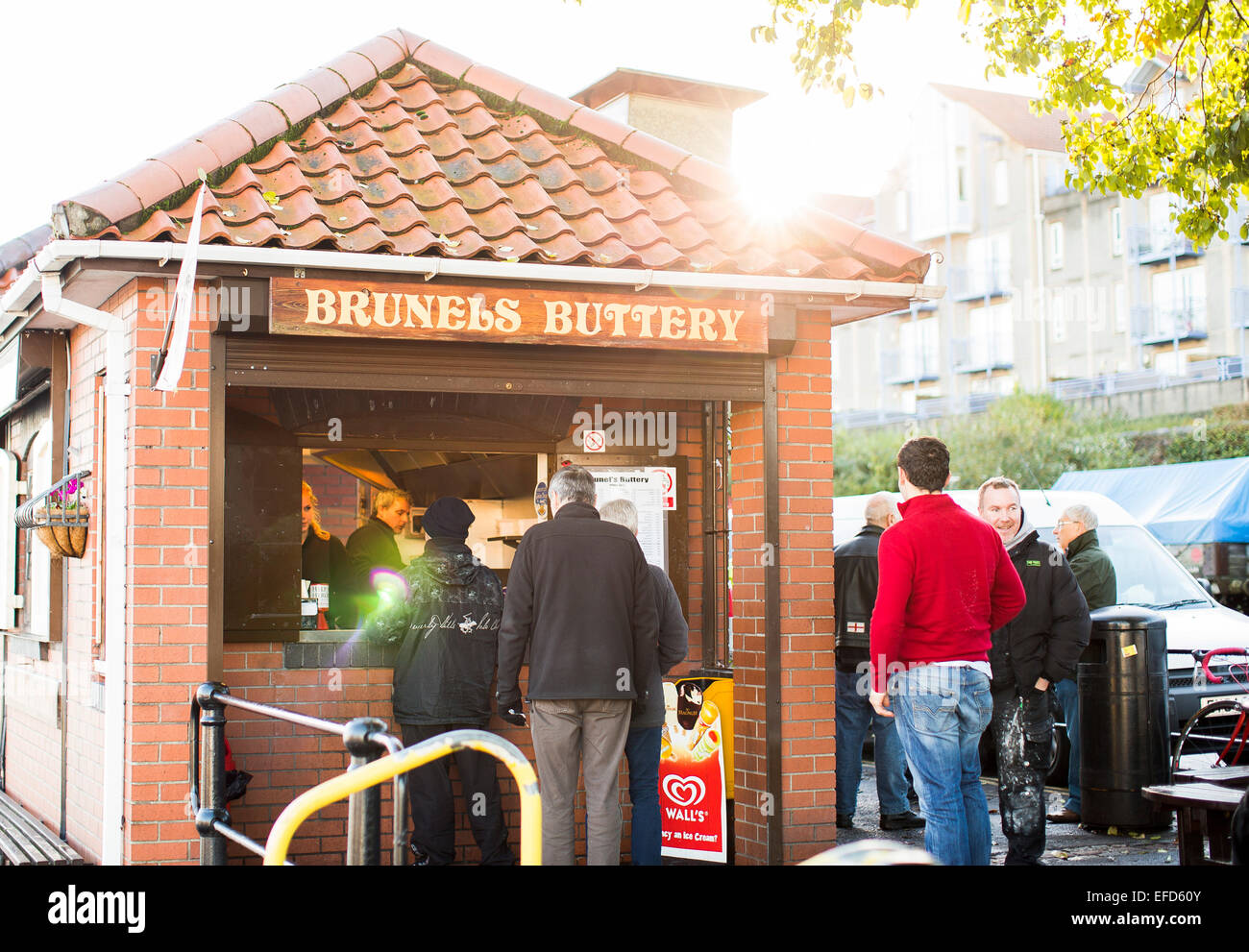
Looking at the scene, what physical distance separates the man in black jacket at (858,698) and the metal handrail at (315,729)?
4.21 meters

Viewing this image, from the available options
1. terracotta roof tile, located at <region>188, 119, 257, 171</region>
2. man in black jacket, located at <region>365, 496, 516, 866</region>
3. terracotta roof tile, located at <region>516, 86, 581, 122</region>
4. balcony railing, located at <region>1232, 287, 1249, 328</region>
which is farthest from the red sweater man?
balcony railing, located at <region>1232, 287, 1249, 328</region>

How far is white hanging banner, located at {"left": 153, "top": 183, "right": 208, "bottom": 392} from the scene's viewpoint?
5.27 m

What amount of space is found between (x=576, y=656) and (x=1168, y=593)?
24.7ft

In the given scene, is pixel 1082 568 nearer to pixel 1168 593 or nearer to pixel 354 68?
pixel 1168 593

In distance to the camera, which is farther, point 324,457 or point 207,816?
point 324,457

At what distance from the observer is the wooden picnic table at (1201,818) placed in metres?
5.24

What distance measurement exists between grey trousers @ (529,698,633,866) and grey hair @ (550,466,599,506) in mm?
947

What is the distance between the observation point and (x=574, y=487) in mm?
5844

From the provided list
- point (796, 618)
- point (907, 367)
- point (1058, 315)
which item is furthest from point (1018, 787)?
point (907, 367)
